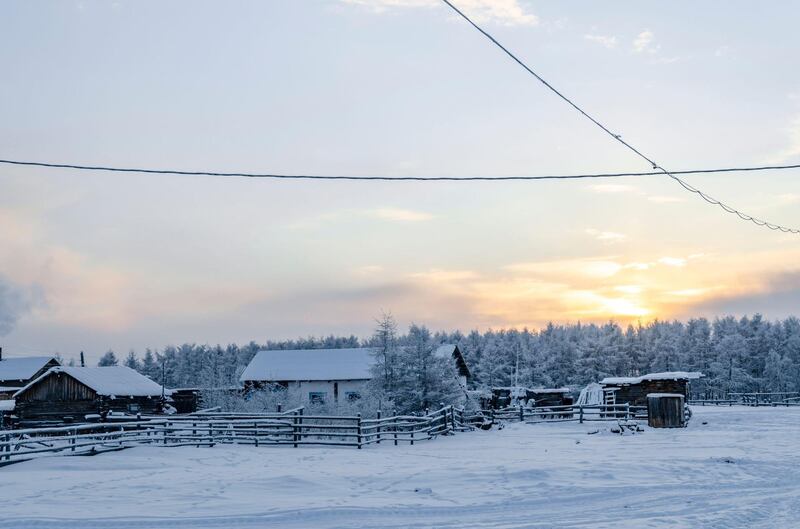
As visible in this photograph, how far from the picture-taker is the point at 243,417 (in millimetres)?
30188

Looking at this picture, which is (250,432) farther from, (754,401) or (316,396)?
(754,401)

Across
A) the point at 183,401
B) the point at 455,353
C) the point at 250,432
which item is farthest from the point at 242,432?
the point at 183,401

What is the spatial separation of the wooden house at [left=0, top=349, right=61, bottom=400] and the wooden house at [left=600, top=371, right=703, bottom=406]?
1857 inches

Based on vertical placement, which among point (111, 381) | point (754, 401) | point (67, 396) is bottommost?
point (754, 401)

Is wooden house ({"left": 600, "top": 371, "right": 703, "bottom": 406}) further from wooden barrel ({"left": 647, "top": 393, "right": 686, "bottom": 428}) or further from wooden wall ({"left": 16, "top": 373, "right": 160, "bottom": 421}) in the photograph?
wooden wall ({"left": 16, "top": 373, "right": 160, "bottom": 421})

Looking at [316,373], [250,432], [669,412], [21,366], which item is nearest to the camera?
[250,432]

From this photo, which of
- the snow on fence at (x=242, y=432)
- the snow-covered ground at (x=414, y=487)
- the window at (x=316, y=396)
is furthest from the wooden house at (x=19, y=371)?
the snow-covered ground at (x=414, y=487)

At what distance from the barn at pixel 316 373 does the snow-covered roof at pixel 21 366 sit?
19892 millimetres

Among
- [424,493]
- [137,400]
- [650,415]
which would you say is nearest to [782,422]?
[650,415]

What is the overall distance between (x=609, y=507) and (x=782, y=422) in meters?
29.3

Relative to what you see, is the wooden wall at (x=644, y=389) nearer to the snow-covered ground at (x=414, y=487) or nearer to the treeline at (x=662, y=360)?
the snow-covered ground at (x=414, y=487)

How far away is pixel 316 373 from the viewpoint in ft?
206

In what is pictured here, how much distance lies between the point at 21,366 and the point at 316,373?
2887cm

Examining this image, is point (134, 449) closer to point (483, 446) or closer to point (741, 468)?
point (483, 446)
